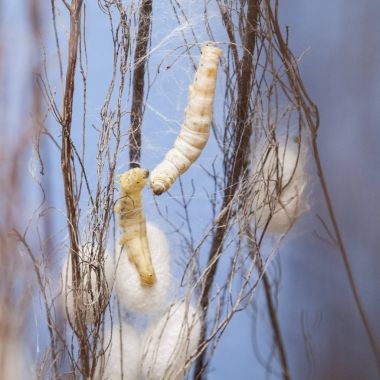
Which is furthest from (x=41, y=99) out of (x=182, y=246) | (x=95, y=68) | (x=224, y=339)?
(x=224, y=339)

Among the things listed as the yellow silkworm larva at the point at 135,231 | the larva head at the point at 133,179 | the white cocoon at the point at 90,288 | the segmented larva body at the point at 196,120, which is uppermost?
the segmented larva body at the point at 196,120

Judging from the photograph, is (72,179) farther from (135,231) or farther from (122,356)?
(122,356)

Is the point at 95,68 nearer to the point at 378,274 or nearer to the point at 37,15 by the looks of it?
the point at 37,15

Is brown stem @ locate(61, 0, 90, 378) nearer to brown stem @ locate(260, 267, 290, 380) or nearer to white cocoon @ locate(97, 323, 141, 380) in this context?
white cocoon @ locate(97, 323, 141, 380)

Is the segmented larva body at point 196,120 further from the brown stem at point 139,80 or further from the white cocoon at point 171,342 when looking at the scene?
the white cocoon at point 171,342

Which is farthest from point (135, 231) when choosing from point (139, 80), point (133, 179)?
point (139, 80)

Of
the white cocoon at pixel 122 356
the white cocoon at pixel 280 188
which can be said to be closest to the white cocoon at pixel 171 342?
the white cocoon at pixel 122 356

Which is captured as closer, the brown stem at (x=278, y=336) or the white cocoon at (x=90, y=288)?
the white cocoon at (x=90, y=288)
